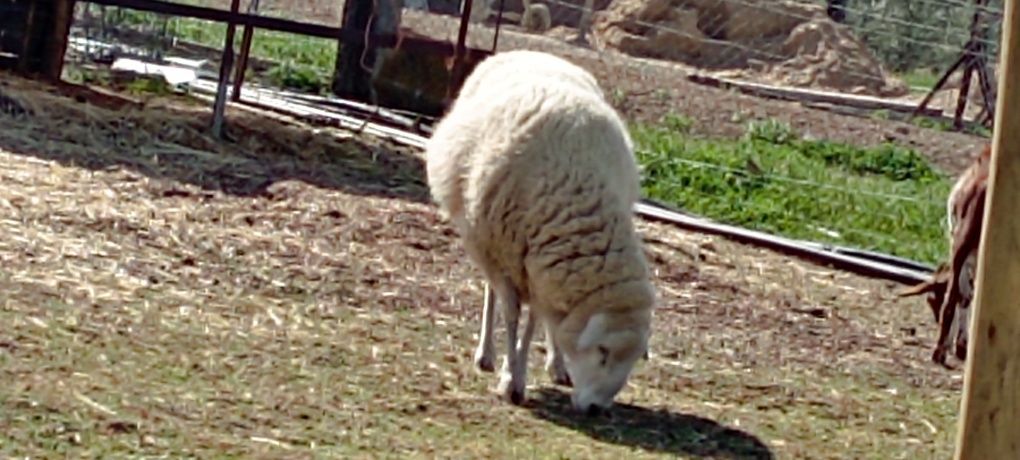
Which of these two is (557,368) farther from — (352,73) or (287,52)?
(287,52)

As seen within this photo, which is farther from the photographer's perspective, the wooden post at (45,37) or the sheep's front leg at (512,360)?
the wooden post at (45,37)

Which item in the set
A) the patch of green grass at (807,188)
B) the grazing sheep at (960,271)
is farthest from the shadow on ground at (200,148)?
the grazing sheep at (960,271)

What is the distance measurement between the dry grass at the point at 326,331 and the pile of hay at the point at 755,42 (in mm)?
11791

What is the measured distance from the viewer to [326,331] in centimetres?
738

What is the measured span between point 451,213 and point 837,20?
18.7 metres

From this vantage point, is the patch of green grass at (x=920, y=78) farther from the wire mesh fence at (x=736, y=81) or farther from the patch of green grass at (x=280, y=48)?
the patch of green grass at (x=280, y=48)

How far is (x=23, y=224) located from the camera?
8.34m

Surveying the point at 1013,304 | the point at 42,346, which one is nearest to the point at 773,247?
the point at 42,346

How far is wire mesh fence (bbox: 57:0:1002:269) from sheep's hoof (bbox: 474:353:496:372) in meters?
4.57

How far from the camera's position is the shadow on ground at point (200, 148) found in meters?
10.3

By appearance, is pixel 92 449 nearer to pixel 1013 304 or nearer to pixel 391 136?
pixel 1013 304

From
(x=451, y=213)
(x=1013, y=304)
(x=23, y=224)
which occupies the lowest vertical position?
(x=23, y=224)

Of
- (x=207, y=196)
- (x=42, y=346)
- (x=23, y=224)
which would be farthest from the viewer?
(x=207, y=196)

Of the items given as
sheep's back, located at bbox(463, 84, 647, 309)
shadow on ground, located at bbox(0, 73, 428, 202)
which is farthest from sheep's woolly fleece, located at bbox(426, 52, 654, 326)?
shadow on ground, located at bbox(0, 73, 428, 202)
